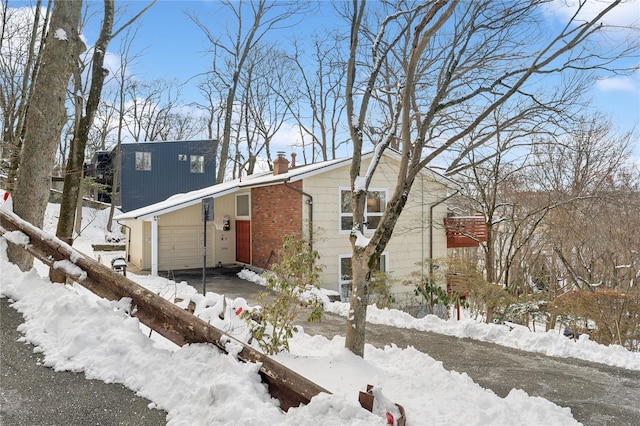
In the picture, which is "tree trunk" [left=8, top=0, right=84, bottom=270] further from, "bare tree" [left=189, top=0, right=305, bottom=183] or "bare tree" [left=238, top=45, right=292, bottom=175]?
"bare tree" [left=238, top=45, right=292, bottom=175]

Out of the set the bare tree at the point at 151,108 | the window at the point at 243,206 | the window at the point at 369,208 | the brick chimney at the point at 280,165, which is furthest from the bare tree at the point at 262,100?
the window at the point at 369,208

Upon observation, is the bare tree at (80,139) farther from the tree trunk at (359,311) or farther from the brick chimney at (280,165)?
the brick chimney at (280,165)

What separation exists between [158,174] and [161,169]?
351 millimetres

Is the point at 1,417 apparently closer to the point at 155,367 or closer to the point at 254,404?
the point at 155,367

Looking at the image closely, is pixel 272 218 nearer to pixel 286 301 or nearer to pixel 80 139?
pixel 80 139

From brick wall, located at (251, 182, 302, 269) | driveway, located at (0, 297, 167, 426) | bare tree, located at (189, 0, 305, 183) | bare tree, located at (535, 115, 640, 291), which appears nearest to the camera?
driveway, located at (0, 297, 167, 426)

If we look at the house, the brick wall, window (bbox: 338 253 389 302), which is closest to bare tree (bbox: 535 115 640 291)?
the house

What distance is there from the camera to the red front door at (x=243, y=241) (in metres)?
14.7

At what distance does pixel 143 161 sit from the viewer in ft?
75.0

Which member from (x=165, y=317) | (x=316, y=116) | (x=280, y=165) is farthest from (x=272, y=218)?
(x=316, y=116)

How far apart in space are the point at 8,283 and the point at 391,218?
4.16m

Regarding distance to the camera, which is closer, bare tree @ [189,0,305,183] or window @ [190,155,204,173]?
bare tree @ [189,0,305,183]

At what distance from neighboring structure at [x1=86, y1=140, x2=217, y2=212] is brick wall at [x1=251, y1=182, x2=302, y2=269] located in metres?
10.8

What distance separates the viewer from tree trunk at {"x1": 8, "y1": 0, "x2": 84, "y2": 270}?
16.1 ft
